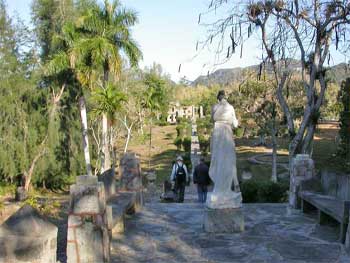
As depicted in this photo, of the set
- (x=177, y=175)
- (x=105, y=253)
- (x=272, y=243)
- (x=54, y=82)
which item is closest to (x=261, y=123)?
(x=54, y=82)

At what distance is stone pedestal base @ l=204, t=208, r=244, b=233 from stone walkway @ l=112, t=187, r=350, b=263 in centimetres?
18

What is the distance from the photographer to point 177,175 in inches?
558

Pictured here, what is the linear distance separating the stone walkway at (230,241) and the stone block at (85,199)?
1066 millimetres

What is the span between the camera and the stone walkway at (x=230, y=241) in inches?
279

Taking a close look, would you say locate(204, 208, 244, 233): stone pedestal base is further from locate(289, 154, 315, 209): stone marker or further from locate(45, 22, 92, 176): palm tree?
locate(45, 22, 92, 176): palm tree

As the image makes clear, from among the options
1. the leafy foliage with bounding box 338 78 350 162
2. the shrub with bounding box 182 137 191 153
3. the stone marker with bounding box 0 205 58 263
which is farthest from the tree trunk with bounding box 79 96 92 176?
the stone marker with bounding box 0 205 58 263

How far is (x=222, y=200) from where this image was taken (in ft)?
28.0

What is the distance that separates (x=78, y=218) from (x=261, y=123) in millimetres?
25450

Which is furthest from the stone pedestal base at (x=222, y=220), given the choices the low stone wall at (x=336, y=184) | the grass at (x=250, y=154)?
the grass at (x=250, y=154)

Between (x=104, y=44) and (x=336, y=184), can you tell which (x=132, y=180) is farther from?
(x=104, y=44)

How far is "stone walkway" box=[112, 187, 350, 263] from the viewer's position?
710cm

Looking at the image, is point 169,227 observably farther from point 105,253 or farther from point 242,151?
point 242,151

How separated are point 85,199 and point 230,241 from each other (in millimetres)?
2888

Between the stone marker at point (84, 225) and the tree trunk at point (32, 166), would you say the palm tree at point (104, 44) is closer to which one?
the tree trunk at point (32, 166)
